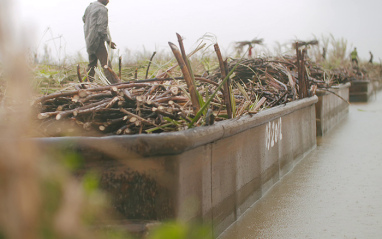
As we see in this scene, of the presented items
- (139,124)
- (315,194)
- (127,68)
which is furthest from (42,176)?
(127,68)

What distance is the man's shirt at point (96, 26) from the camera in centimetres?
856

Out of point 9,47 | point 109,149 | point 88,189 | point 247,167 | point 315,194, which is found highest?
point 9,47

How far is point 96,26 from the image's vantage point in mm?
8664

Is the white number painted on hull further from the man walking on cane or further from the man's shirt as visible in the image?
the man's shirt

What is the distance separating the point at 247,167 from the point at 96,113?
52.7 inches

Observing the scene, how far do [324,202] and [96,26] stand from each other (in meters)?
→ 5.94

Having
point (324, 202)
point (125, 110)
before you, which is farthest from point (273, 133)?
point (125, 110)

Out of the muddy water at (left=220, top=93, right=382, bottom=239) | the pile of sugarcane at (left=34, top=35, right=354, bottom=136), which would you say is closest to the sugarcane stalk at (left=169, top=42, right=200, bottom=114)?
the pile of sugarcane at (left=34, top=35, right=354, bottom=136)

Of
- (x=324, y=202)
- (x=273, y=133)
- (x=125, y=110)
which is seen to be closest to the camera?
(x=125, y=110)

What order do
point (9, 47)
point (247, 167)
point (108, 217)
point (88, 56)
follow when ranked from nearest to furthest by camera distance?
point (9, 47) → point (108, 217) → point (247, 167) → point (88, 56)

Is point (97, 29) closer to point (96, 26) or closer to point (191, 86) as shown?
point (96, 26)

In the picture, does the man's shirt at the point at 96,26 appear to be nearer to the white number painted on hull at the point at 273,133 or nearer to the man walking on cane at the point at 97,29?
the man walking on cane at the point at 97,29

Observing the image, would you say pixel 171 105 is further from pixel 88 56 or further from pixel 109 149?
pixel 88 56

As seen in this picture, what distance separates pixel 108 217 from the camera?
7.91 feet
